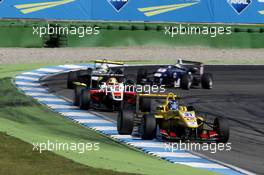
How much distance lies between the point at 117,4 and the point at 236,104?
14656mm

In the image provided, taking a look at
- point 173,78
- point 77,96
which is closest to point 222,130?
point 77,96

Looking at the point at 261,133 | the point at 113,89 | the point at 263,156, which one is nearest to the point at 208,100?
the point at 113,89

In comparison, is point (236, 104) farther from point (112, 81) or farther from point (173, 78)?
point (112, 81)

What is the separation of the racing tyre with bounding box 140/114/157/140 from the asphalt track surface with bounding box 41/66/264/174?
1.20 meters

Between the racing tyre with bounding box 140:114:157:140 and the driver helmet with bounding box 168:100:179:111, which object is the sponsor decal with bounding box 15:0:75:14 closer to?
the driver helmet with bounding box 168:100:179:111

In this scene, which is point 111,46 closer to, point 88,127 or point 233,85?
point 233,85

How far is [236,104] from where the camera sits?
22.6 metres

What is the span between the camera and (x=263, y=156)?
14859 millimetres

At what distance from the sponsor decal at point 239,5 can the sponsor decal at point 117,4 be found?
15.0 ft

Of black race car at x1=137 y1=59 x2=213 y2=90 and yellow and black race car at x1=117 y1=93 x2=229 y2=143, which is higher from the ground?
black race car at x1=137 y1=59 x2=213 y2=90

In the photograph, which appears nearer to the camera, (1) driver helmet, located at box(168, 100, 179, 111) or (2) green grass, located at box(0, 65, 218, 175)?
(2) green grass, located at box(0, 65, 218, 175)

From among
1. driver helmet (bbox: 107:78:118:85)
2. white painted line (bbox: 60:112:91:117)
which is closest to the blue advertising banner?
driver helmet (bbox: 107:78:118:85)

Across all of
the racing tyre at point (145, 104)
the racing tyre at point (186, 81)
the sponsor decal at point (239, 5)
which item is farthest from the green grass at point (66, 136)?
the sponsor decal at point (239, 5)

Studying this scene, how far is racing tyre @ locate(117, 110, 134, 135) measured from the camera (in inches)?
639
